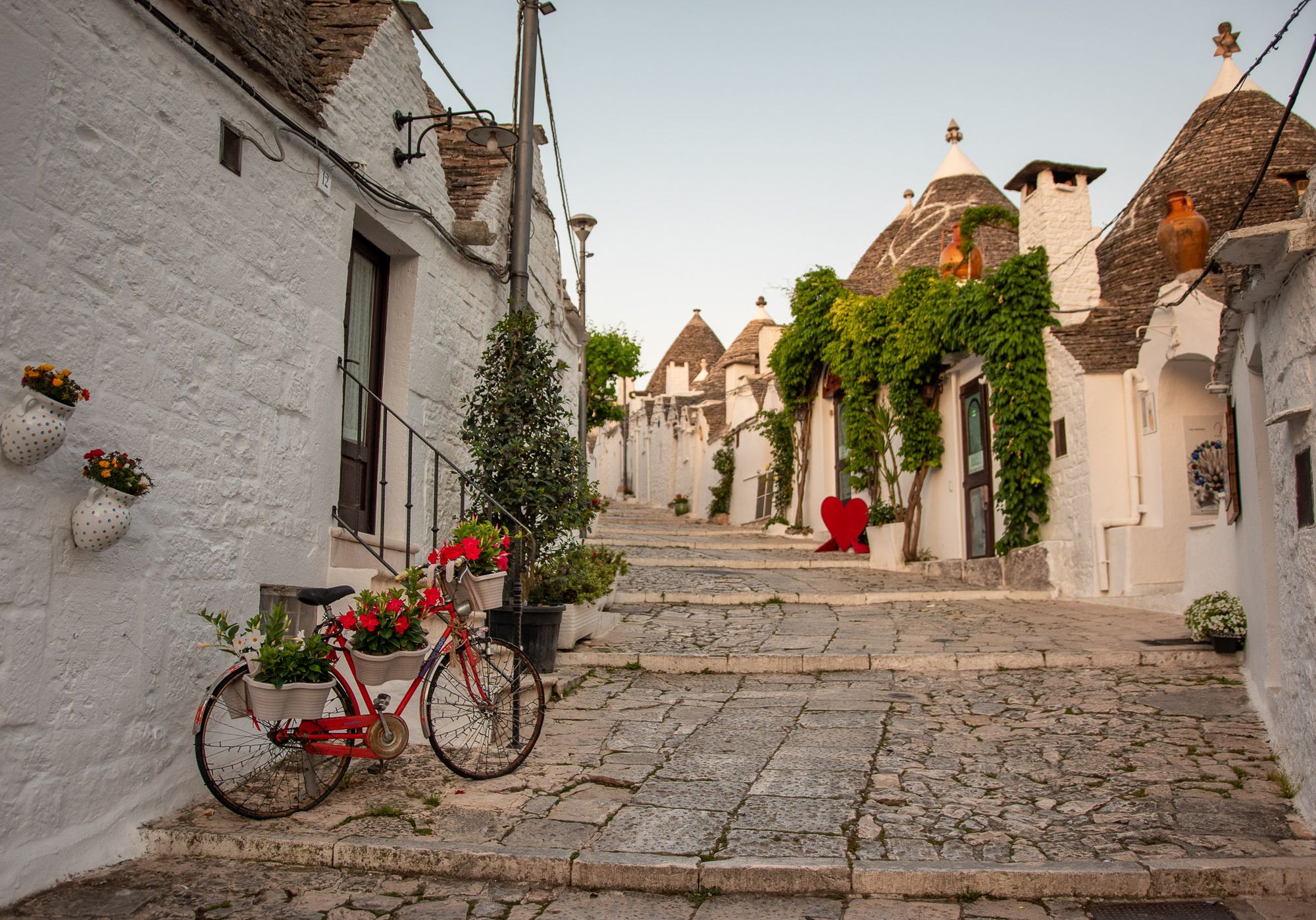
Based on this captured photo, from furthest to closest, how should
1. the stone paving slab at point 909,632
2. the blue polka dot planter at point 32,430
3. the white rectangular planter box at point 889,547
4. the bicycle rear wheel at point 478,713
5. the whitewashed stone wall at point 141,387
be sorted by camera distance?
the white rectangular planter box at point 889,547, the stone paving slab at point 909,632, the bicycle rear wheel at point 478,713, the whitewashed stone wall at point 141,387, the blue polka dot planter at point 32,430

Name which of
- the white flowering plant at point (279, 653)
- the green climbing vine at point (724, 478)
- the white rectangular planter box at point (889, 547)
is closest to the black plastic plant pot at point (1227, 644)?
the white flowering plant at point (279, 653)

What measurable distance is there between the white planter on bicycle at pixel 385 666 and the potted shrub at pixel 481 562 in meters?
0.57

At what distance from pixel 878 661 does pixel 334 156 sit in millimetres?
5130

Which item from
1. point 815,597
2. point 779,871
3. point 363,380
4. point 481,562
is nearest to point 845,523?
point 815,597

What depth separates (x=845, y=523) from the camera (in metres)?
15.1

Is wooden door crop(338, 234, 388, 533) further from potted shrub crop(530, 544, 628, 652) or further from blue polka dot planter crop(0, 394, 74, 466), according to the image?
blue polka dot planter crop(0, 394, 74, 466)

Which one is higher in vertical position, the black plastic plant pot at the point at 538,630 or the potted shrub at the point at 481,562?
the potted shrub at the point at 481,562

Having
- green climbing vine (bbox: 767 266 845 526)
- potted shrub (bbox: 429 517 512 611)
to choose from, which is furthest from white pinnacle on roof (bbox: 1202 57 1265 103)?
potted shrub (bbox: 429 517 512 611)

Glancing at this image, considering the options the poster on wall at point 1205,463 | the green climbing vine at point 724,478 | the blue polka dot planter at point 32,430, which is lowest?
the blue polka dot planter at point 32,430

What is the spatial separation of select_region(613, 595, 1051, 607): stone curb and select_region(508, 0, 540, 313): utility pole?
3.91m

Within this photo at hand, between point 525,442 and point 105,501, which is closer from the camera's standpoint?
point 105,501

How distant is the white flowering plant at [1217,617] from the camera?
6852 millimetres

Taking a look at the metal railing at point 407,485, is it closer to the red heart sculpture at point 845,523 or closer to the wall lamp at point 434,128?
the wall lamp at point 434,128

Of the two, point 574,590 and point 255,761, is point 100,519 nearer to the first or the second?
point 255,761
